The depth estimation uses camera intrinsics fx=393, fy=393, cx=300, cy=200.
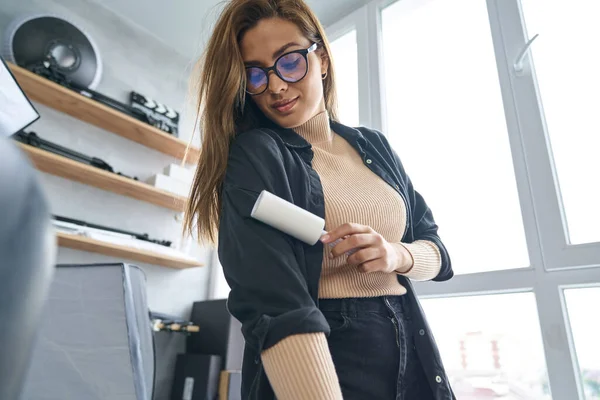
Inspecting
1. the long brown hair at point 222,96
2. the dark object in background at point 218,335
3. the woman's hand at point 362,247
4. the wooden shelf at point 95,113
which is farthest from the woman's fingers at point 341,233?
the wooden shelf at point 95,113

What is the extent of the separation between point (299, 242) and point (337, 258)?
66 millimetres

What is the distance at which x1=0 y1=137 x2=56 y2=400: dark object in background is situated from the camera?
0.52ft

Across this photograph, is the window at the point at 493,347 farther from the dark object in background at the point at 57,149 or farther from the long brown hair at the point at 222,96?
the dark object in background at the point at 57,149

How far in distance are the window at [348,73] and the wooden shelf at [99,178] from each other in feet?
3.08

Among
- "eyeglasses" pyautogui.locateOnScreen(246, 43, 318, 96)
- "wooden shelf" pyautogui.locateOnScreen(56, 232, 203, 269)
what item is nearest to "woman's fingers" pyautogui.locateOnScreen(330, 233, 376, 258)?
"eyeglasses" pyautogui.locateOnScreen(246, 43, 318, 96)

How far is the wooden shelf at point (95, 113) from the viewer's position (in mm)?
1691

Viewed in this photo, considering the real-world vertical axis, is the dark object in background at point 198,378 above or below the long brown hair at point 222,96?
below

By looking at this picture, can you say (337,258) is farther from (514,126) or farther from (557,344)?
(514,126)

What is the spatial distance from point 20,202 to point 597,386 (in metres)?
1.38

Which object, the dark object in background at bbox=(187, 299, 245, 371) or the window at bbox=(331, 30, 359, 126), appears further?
the window at bbox=(331, 30, 359, 126)

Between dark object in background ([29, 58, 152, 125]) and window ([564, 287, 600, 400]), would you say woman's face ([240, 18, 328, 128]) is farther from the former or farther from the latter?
dark object in background ([29, 58, 152, 125])

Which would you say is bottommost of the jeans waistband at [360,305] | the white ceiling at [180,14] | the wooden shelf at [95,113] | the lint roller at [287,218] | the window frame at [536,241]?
the jeans waistband at [360,305]

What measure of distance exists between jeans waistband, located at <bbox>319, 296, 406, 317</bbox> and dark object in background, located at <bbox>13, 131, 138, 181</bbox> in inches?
61.4

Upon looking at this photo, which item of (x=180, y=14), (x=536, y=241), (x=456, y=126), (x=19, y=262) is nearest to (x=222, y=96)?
(x=19, y=262)
